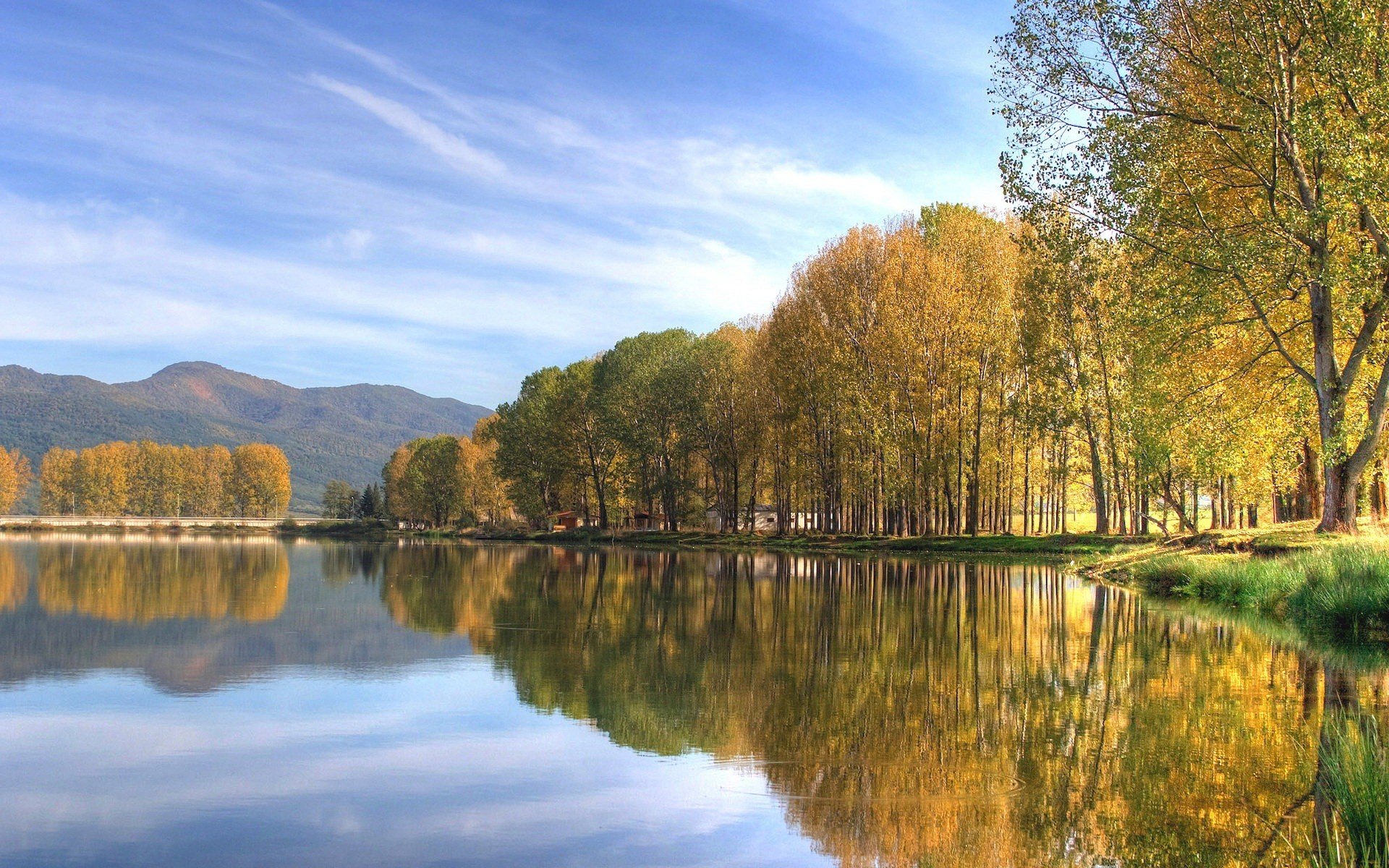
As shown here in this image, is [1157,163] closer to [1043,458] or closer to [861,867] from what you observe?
[861,867]

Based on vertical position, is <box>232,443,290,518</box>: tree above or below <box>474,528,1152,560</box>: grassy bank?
above

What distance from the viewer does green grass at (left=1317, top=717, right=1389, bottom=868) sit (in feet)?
19.3

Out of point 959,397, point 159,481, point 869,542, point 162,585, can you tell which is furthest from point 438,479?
point 162,585

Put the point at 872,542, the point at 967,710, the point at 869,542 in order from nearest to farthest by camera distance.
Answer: the point at 967,710
the point at 872,542
the point at 869,542

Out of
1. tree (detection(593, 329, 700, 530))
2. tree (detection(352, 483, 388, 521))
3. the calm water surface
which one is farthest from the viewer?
tree (detection(352, 483, 388, 521))

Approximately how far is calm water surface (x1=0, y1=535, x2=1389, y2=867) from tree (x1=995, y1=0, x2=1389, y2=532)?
28.5ft

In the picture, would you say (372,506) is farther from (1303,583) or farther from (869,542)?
(1303,583)

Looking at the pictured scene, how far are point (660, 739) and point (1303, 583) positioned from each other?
52.5 feet

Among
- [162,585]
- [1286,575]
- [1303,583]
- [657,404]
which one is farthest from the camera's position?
[657,404]

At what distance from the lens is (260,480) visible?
625 feet

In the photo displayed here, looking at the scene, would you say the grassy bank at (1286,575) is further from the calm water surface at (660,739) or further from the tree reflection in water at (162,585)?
the tree reflection in water at (162,585)

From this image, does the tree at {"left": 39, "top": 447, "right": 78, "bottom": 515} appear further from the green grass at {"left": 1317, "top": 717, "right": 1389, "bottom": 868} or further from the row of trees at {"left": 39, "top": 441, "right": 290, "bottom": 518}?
the green grass at {"left": 1317, "top": 717, "right": 1389, "bottom": 868}

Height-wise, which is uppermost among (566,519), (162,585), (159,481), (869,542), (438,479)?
(438,479)

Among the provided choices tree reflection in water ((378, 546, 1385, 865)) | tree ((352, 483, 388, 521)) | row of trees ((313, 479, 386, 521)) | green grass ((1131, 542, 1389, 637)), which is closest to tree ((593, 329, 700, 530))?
green grass ((1131, 542, 1389, 637))
